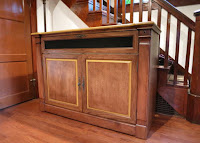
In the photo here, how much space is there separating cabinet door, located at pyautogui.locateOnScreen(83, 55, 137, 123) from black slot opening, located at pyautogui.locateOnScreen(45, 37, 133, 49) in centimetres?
11

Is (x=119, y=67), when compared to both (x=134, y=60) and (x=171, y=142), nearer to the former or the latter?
(x=134, y=60)

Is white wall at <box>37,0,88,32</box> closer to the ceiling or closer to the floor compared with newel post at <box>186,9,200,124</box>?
closer to the ceiling

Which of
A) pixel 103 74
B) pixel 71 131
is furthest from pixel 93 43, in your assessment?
pixel 71 131

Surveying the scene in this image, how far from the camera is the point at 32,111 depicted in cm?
211

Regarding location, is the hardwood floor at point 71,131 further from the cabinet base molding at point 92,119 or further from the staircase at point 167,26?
the staircase at point 167,26

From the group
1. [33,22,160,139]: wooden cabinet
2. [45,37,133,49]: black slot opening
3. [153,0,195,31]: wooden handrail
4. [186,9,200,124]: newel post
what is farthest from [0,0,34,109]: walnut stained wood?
[186,9,200,124]: newel post

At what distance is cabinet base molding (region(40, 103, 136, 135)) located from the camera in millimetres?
1493

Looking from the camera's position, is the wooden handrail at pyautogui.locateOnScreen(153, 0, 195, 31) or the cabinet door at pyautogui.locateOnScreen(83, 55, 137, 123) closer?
the cabinet door at pyautogui.locateOnScreen(83, 55, 137, 123)

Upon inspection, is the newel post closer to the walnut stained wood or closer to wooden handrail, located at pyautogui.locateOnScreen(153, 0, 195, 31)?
wooden handrail, located at pyautogui.locateOnScreen(153, 0, 195, 31)

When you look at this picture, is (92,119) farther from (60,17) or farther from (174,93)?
(60,17)

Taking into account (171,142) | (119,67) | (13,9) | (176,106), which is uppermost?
(13,9)

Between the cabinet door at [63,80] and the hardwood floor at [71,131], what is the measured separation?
0.22 metres

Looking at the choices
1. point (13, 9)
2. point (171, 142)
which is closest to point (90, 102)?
point (171, 142)

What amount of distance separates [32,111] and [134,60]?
163 centimetres
